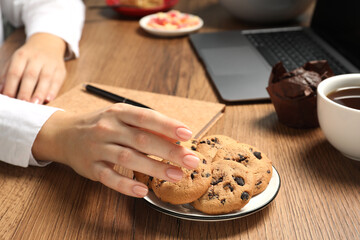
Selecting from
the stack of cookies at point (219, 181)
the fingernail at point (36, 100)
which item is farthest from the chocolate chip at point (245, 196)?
the fingernail at point (36, 100)

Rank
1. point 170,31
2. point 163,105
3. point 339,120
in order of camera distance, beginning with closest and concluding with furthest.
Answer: point 339,120
point 163,105
point 170,31

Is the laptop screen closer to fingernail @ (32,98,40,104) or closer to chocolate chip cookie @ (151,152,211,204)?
chocolate chip cookie @ (151,152,211,204)

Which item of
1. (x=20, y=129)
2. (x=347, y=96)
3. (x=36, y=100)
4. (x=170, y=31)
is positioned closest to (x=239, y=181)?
(x=347, y=96)

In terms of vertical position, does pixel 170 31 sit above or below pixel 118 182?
below

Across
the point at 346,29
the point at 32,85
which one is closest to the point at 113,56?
the point at 32,85

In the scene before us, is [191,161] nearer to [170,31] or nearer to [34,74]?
[34,74]

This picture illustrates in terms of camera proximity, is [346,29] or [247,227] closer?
[247,227]

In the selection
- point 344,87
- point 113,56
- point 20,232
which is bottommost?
point 113,56

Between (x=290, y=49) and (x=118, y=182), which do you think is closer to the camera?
(x=118, y=182)

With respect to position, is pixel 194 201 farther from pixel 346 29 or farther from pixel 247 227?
pixel 346 29
